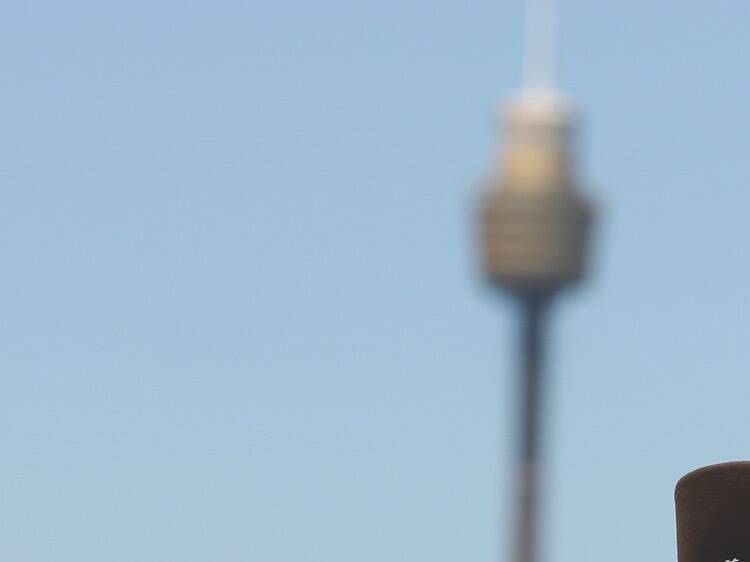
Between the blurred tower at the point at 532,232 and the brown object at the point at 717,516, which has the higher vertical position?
the blurred tower at the point at 532,232

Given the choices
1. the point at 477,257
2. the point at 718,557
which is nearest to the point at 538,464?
the point at 477,257

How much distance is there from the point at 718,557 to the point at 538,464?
14233mm

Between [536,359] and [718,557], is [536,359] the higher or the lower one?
the higher one

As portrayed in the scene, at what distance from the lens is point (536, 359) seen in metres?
7.54

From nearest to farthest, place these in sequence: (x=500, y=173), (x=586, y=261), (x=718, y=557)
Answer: (x=500, y=173) < (x=586, y=261) < (x=718, y=557)

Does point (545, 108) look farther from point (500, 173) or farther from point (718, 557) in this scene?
point (718, 557)

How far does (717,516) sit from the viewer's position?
21.5 meters

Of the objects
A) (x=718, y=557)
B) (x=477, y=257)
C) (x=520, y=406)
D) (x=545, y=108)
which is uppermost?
(x=545, y=108)

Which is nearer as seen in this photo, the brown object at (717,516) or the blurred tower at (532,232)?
the blurred tower at (532,232)

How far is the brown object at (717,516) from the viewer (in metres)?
21.5

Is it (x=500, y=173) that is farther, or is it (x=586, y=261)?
(x=586, y=261)

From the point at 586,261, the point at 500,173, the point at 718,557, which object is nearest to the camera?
the point at 500,173

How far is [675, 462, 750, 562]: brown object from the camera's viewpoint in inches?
847

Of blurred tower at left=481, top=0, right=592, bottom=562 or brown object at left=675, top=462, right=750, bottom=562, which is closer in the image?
blurred tower at left=481, top=0, right=592, bottom=562
